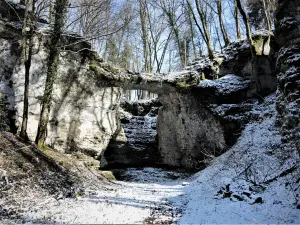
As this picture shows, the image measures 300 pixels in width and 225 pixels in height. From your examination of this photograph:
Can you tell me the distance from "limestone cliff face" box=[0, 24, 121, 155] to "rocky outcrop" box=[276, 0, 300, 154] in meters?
8.08

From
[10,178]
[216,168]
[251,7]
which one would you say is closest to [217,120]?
[216,168]

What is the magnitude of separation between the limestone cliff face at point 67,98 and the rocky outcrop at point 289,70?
318 inches

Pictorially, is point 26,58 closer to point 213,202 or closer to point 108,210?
point 108,210

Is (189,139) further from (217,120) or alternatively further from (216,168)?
(216,168)

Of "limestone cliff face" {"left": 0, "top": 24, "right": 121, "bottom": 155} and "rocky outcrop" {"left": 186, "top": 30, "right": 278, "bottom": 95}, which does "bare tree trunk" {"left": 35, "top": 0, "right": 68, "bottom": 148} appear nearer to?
"limestone cliff face" {"left": 0, "top": 24, "right": 121, "bottom": 155}

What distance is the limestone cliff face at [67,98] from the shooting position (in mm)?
11422

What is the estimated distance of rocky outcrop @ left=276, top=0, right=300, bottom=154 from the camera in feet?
31.2

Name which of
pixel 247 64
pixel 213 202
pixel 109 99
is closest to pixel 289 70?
pixel 213 202

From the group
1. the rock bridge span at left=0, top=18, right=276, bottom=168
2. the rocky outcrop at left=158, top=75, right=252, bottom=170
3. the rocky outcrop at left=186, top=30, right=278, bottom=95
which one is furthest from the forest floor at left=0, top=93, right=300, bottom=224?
the rocky outcrop at left=186, top=30, right=278, bottom=95

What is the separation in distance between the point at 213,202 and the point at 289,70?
5852 mm

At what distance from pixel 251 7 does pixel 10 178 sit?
77.8ft

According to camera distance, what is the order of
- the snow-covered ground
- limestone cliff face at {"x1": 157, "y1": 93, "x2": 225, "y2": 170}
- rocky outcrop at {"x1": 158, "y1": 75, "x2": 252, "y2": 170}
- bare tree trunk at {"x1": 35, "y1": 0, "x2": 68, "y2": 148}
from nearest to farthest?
the snow-covered ground < bare tree trunk at {"x1": 35, "y1": 0, "x2": 68, "y2": 148} < rocky outcrop at {"x1": 158, "y1": 75, "x2": 252, "y2": 170} < limestone cliff face at {"x1": 157, "y1": 93, "x2": 225, "y2": 170}

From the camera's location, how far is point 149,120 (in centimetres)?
2020

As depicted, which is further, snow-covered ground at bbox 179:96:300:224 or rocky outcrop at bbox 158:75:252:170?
rocky outcrop at bbox 158:75:252:170
